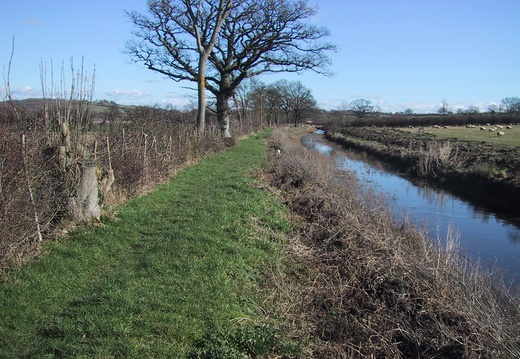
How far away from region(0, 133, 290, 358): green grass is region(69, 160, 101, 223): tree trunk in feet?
0.92

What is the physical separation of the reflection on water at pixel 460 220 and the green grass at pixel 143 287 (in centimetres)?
409

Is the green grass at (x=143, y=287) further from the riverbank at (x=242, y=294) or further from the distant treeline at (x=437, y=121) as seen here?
the distant treeline at (x=437, y=121)

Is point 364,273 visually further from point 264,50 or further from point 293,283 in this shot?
point 264,50

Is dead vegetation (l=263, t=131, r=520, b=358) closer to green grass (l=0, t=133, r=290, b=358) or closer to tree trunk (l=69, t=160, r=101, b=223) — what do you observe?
green grass (l=0, t=133, r=290, b=358)

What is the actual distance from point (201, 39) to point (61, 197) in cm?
2076

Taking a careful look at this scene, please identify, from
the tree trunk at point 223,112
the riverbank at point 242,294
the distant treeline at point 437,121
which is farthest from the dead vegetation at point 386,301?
the distant treeline at point 437,121

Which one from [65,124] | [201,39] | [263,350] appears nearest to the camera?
[263,350]

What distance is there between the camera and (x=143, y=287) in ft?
17.6

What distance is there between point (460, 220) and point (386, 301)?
9448mm

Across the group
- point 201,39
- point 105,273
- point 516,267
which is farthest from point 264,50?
point 105,273

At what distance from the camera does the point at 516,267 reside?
970 cm

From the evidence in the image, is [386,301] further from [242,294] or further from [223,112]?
[223,112]

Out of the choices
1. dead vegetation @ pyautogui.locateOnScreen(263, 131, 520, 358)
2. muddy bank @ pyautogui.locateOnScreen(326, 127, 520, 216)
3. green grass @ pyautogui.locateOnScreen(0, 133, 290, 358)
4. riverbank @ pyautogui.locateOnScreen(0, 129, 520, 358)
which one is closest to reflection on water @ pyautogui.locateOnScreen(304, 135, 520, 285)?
muddy bank @ pyautogui.locateOnScreen(326, 127, 520, 216)

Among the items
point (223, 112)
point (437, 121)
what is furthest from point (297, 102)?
point (223, 112)
